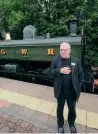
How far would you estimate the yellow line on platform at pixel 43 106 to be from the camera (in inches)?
183

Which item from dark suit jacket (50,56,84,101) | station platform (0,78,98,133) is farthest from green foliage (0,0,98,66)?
dark suit jacket (50,56,84,101)

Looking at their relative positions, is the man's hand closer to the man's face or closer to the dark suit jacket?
the dark suit jacket

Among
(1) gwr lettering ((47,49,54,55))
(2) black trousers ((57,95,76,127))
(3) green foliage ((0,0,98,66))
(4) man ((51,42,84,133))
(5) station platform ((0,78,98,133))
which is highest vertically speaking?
(3) green foliage ((0,0,98,66))

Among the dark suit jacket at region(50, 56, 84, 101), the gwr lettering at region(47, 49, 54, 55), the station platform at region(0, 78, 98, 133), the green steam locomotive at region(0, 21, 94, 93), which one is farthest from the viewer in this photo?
the gwr lettering at region(47, 49, 54, 55)

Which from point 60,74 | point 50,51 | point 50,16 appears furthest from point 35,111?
point 50,16

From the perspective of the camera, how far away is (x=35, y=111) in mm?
5312

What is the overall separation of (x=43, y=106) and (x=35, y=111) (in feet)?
1.26

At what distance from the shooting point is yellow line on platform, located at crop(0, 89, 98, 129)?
183 inches

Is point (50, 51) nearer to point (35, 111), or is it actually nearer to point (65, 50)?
point (35, 111)

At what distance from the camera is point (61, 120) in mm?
4141

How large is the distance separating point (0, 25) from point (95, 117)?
10.3 meters

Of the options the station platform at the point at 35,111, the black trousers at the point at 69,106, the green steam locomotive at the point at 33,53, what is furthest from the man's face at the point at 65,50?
the green steam locomotive at the point at 33,53

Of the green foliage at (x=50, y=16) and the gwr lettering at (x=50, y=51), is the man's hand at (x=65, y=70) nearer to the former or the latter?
the gwr lettering at (x=50, y=51)

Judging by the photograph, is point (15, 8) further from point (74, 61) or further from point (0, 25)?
point (74, 61)
